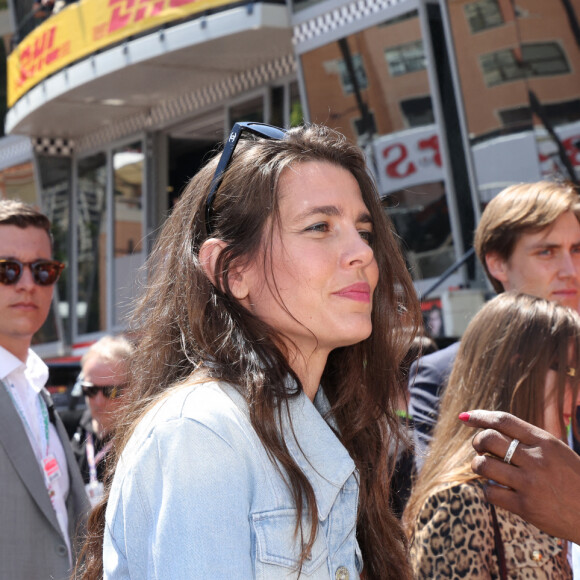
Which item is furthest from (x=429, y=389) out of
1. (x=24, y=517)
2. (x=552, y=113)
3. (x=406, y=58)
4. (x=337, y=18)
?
Result: (x=337, y=18)

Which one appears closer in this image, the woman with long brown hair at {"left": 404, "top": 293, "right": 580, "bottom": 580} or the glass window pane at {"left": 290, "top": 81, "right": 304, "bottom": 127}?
the woman with long brown hair at {"left": 404, "top": 293, "right": 580, "bottom": 580}

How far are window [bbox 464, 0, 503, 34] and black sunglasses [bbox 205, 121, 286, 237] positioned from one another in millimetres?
6463

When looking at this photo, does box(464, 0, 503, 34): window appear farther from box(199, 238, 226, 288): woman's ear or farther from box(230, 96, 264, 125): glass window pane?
box(199, 238, 226, 288): woman's ear

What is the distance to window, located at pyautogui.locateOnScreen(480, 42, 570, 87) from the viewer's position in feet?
25.5

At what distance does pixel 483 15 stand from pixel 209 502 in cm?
740

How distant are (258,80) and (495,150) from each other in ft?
13.5

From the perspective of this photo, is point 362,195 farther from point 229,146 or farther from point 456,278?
point 456,278

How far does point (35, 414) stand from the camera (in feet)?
11.6

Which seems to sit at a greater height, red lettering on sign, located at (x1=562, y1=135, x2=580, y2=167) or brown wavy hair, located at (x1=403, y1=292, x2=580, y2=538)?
red lettering on sign, located at (x1=562, y1=135, x2=580, y2=167)

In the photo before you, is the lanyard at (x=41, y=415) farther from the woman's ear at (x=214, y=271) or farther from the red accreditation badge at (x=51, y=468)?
the woman's ear at (x=214, y=271)

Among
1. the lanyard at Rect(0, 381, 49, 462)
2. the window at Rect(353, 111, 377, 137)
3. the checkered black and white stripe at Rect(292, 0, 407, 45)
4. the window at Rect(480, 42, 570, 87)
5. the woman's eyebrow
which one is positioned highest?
the checkered black and white stripe at Rect(292, 0, 407, 45)

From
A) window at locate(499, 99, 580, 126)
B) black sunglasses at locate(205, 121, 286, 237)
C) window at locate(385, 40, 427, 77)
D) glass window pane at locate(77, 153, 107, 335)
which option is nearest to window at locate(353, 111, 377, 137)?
window at locate(385, 40, 427, 77)

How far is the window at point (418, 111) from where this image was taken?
8750mm

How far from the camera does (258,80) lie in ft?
37.3
